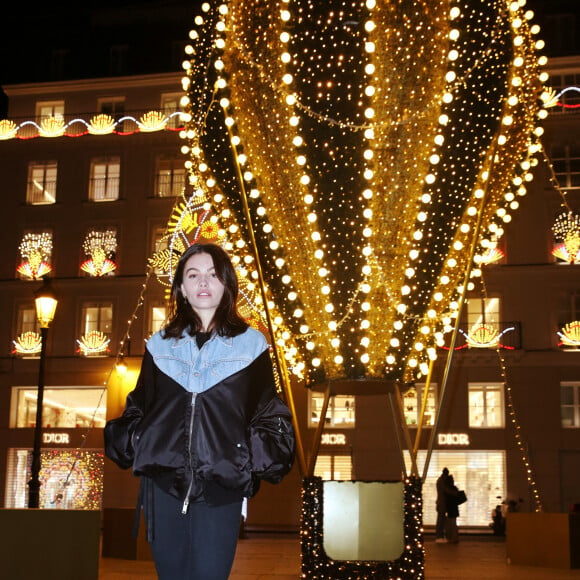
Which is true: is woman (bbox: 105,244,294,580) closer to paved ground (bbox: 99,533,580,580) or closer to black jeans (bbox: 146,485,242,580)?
black jeans (bbox: 146,485,242,580)

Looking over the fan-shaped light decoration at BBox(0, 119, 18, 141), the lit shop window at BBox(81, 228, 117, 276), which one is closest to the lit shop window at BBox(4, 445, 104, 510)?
the lit shop window at BBox(81, 228, 117, 276)

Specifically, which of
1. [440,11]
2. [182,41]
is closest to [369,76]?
[440,11]

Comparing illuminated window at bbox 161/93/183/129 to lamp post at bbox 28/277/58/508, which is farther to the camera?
illuminated window at bbox 161/93/183/129

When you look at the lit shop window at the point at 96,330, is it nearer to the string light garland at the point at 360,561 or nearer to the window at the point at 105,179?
the window at the point at 105,179

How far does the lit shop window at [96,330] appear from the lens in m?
29.9

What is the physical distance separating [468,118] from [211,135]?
1800 millimetres

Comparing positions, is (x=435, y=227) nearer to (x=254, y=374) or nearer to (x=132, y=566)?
(x=254, y=374)

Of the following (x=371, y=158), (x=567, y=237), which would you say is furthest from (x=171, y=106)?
(x=371, y=158)

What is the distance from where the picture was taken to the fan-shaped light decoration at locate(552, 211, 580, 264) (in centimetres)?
2808

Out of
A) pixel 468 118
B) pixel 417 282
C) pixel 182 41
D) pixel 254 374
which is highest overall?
pixel 182 41

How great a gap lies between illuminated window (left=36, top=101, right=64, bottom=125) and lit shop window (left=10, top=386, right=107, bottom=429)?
9630 millimetres

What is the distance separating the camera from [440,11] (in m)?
5.76

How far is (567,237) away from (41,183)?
1796 centimetres

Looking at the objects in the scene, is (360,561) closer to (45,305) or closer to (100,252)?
(45,305)
